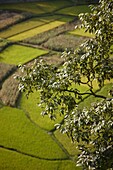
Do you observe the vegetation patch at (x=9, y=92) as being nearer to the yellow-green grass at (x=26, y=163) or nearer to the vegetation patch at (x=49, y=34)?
the yellow-green grass at (x=26, y=163)

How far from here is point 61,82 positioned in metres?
4.38

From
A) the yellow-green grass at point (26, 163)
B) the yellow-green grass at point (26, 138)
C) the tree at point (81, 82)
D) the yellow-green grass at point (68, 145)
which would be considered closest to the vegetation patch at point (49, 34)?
the yellow-green grass at point (26, 138)

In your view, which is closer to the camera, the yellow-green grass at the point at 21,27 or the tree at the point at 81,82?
the tree at the point at 81,82

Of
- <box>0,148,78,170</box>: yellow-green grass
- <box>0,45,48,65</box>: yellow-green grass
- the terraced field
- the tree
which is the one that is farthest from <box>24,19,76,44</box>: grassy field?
the tree

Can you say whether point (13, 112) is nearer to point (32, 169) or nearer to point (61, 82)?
point (32, 169)

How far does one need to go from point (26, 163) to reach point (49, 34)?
9.37 meters

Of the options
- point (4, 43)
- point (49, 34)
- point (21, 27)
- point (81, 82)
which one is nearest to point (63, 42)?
point (49, 34)

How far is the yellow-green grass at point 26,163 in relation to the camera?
7.49 m

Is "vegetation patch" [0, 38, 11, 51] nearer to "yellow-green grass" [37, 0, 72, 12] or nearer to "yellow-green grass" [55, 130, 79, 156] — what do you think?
"yellow-green grass" [37, 0, 72, 12]

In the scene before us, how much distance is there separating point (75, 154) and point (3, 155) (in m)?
1.71

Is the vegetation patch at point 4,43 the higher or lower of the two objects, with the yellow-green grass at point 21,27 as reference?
lower

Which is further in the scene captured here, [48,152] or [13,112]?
[13,112]

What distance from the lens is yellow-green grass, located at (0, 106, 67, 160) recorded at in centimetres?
805

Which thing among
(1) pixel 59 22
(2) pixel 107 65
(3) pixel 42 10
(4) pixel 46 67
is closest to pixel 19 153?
(4) pixel 46 67
